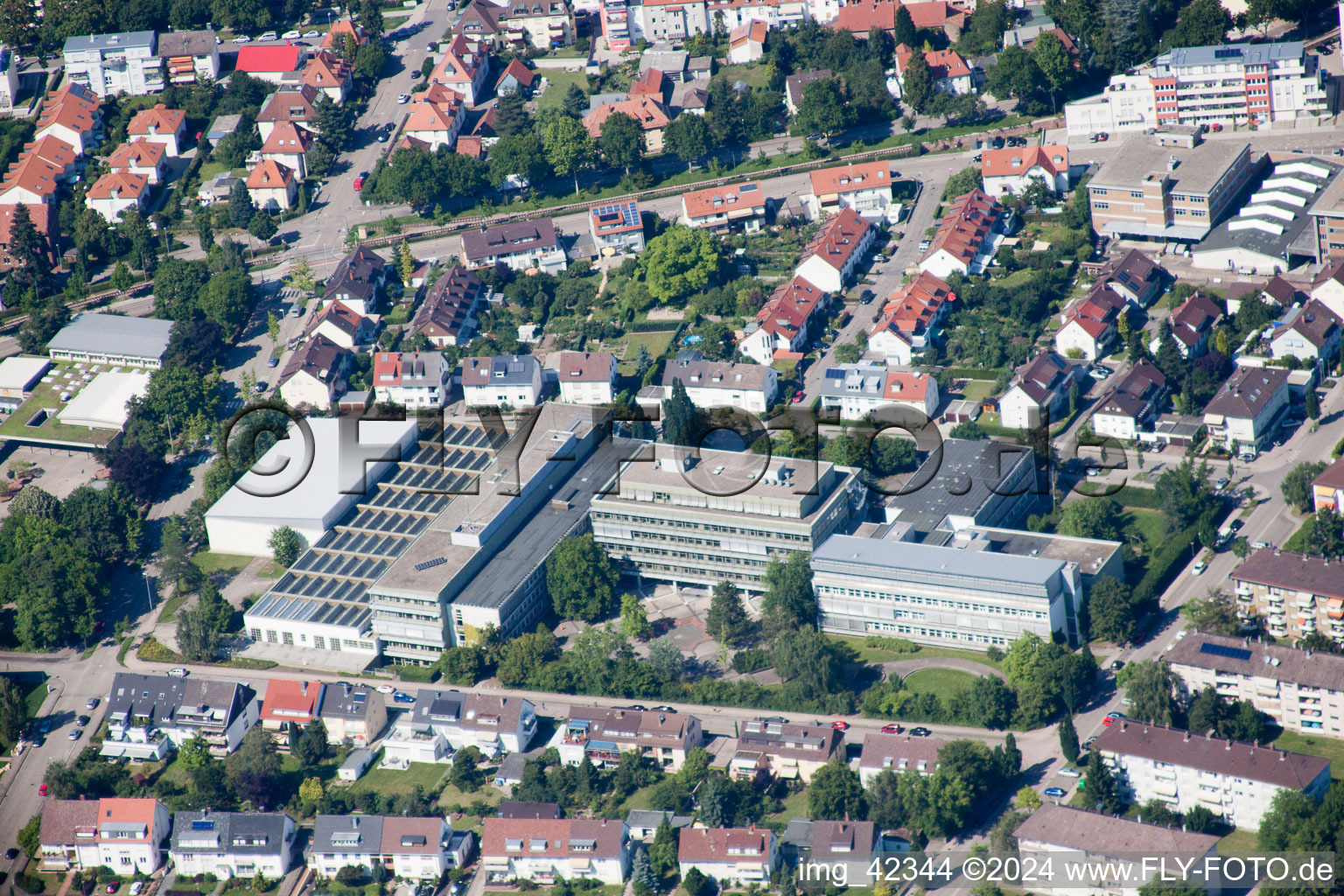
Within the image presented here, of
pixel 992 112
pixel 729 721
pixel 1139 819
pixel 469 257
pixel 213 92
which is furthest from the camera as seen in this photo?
pixel 213 92

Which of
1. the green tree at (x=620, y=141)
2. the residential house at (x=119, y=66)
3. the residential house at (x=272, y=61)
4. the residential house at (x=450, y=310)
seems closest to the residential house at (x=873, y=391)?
the residential house at (x=450, y=310)

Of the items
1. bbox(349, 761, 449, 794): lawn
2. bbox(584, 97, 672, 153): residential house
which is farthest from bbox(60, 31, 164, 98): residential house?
bbox(349, 761, 449, 794): lawn

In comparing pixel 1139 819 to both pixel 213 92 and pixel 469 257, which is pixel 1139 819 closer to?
pixel 469 257

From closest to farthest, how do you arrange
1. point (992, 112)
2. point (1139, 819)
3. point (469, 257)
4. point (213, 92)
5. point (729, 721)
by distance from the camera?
1. point (1139, 819)
2. point (729, 721)
3. point (469, 257)
4. point (992, 112)
5. point (213, 92)

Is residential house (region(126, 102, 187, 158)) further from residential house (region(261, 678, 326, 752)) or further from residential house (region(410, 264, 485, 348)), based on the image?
residential house (region(261, 678, 326, 752))

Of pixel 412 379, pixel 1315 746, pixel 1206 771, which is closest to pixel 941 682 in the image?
pixel 1206 771

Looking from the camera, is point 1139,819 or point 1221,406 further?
point 1221,406

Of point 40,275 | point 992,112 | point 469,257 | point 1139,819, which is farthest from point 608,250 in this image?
point 1139,819
